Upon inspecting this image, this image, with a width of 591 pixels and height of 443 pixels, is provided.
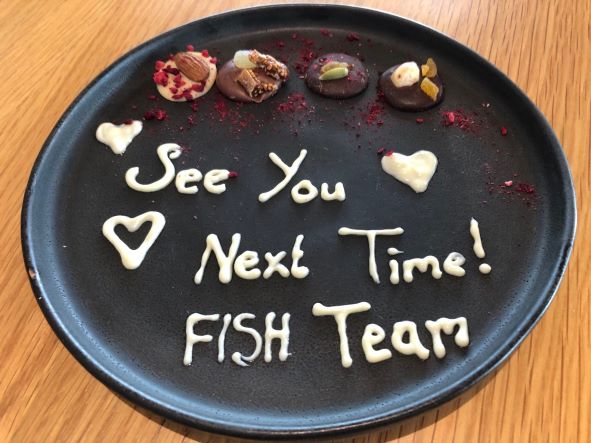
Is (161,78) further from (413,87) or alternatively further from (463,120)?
(463,120)

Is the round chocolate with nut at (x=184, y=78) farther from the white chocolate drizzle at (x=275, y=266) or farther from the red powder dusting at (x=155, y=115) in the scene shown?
the white chocolate drizzle at (x=275, y=266)

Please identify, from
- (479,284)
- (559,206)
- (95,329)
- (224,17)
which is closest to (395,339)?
(479,284)

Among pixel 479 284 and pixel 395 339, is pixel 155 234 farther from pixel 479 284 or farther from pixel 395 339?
pixel 479 284

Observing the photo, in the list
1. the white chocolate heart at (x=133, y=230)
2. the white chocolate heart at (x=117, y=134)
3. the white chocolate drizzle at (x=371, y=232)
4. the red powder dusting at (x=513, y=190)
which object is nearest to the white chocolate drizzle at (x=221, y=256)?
the white chocolate heart at (x=133, y=230)

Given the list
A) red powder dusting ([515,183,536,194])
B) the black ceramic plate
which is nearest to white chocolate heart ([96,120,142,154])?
the black ceramic plate

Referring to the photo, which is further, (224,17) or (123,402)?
(224,17)

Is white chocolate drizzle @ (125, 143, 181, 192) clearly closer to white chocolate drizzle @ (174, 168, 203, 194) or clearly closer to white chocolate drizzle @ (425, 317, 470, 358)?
white chocolate drizzle @ (174, 168, 203, 194)
